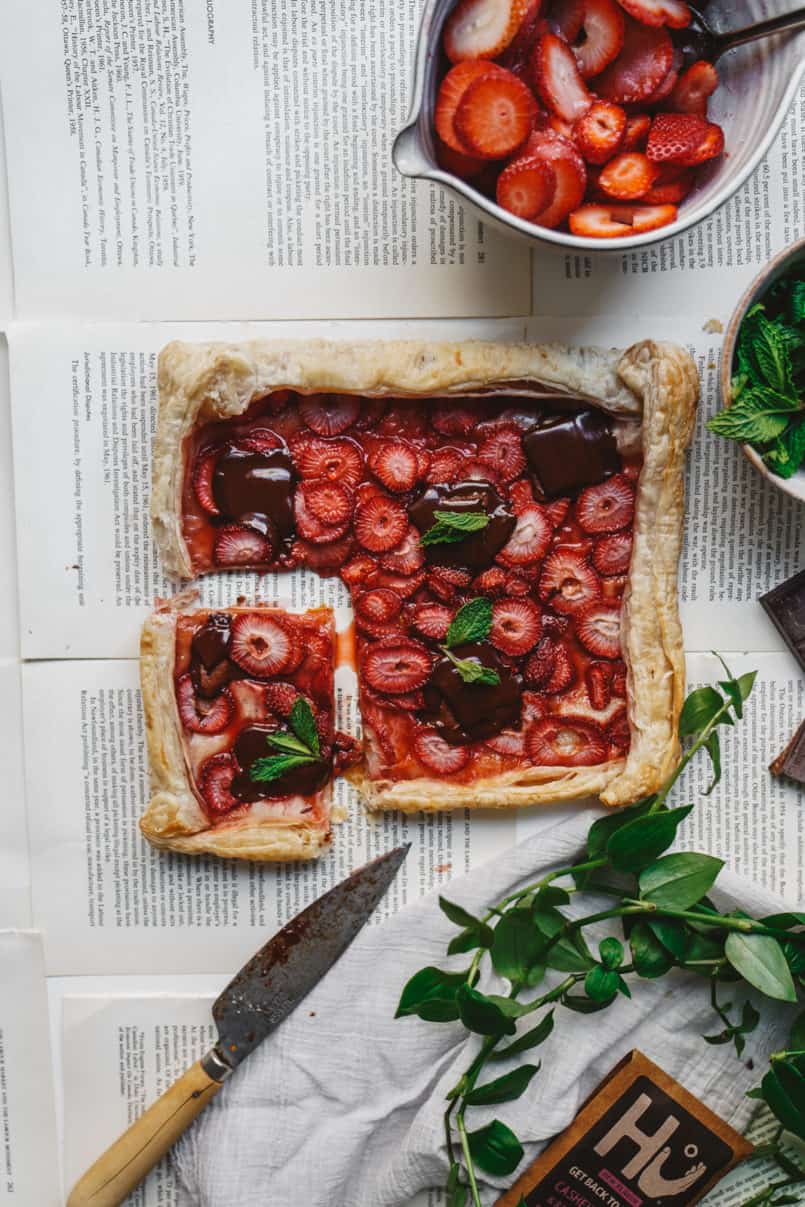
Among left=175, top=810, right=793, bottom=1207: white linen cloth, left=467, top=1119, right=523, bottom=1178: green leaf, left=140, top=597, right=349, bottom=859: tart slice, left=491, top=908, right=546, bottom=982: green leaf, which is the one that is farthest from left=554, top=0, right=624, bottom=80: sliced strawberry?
left=467, top=1119, right=523, bottom=1178: green leaf

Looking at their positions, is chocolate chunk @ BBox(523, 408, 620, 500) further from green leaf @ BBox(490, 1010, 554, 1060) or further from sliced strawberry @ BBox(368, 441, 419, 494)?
green leaf @ BBox(490, 1010, 554, 1060)

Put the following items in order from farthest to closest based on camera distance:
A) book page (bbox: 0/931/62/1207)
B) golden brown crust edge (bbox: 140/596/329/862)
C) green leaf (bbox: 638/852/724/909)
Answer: book page (bbox: 0/931/62/1207)
golden brown crust edge (bbox: 140/596/329/862)
green leaf (bbox: 638/852/724/909)

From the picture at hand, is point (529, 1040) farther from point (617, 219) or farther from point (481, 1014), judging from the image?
point (617, 219)

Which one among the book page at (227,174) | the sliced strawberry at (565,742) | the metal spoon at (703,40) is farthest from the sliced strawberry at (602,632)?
the metal spoon at (703,40)

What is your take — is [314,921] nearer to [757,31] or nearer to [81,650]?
[81,650]

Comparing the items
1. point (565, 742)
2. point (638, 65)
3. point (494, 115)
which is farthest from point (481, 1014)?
point (638, 65)

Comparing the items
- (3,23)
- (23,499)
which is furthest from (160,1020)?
(3,23)
